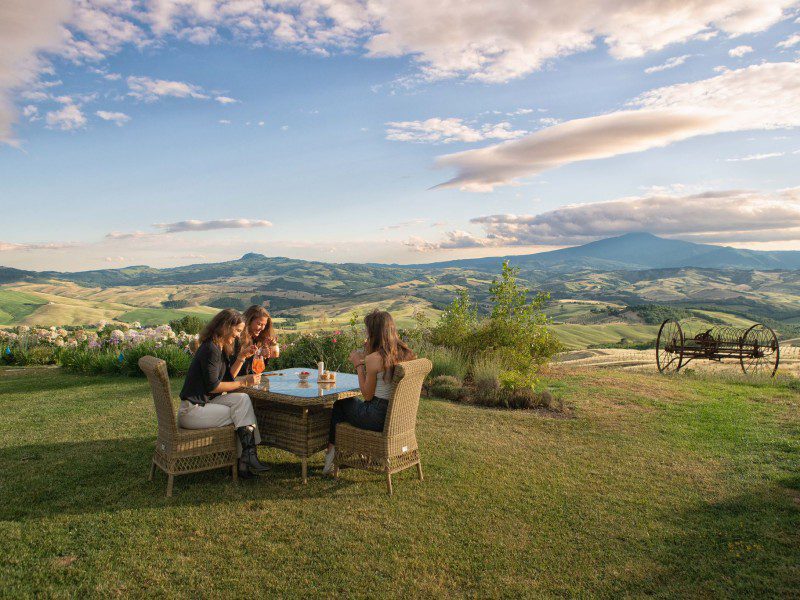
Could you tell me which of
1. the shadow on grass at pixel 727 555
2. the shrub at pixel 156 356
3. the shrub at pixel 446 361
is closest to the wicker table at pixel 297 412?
the shadow on grass at pixel 727 555

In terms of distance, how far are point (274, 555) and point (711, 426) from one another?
23.9 ft

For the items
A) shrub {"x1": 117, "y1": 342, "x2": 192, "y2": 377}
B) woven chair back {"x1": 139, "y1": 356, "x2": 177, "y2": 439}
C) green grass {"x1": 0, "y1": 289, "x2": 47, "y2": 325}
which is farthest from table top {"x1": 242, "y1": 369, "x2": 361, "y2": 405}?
green grass {"x1": 0, "y1": 289, "x2": 47, "y2": 325}

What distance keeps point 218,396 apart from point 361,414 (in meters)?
1.56

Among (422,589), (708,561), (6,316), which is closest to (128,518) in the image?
(422,589)

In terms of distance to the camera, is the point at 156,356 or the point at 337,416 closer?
the point at 337,416

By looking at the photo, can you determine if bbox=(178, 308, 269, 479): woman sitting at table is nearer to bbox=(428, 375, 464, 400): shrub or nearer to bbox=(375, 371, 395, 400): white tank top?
bbox=(375, 371, 395, 400): white tank top

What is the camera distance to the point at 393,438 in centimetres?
518

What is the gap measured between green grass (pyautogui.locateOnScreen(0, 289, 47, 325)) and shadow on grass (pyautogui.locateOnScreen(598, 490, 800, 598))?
101103mm

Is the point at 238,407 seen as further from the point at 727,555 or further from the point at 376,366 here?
the point at 727,555

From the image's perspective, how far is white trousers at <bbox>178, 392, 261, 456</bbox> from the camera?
5137 millimetres

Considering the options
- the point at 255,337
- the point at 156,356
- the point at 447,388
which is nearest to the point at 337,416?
the point at 255,337

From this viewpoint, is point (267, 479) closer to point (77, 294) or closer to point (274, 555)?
point (274, 555)

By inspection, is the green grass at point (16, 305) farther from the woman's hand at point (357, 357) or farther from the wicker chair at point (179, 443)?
the woman's hand at point (357, 357)

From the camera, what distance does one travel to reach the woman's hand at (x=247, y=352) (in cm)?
560
